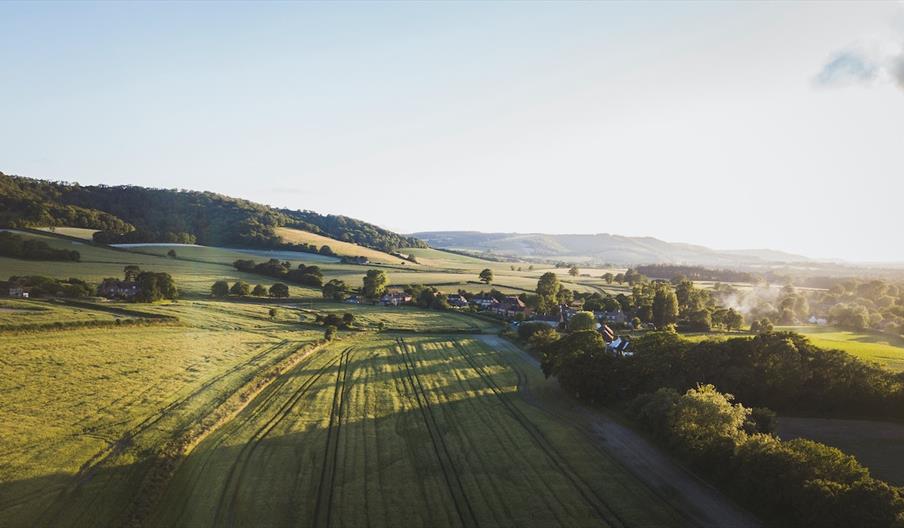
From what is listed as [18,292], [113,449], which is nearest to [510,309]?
[18,292]

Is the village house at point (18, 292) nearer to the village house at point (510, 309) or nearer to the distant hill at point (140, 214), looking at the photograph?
the distant hill at point (140, 214)

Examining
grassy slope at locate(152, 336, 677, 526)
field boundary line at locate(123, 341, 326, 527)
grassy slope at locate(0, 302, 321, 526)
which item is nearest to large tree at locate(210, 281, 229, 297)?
grassy slope at locate(0, 302, 321, 526)

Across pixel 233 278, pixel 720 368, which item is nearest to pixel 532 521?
pixel 720 368

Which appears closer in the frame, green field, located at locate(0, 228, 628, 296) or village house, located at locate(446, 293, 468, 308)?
green field, located at locate(0, 228, 628, 296)

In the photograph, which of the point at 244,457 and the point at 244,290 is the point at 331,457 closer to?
the point at 244,457

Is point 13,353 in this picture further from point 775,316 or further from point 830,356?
point 775,316

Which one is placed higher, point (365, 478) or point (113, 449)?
point (113, 449)

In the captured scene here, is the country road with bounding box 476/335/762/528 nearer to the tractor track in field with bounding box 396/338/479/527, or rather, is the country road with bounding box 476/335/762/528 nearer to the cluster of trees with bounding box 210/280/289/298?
the tractor track in field with bounding box 396/338/479/527
